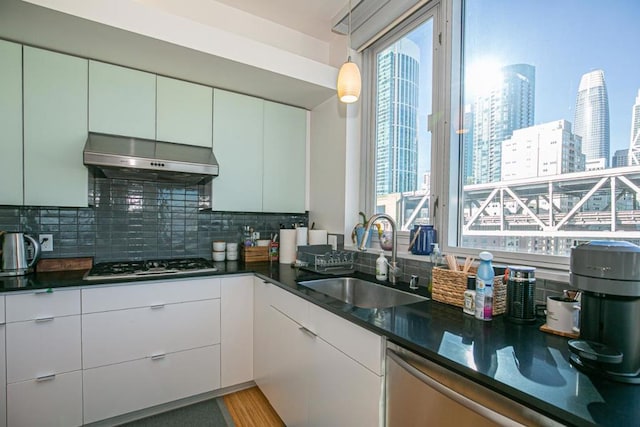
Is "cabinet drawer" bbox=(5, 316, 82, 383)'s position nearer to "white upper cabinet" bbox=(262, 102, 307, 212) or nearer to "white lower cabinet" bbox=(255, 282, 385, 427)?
"white lower cabinet" bbox=(255, 282, 385, 427)

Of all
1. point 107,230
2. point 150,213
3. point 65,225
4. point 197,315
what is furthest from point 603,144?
point 65,225

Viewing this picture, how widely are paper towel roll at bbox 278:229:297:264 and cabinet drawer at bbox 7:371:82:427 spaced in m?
1.36

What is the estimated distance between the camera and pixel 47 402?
1.60m

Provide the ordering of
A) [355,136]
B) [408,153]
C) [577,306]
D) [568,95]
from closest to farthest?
[577,306], [568,95], [408,153], [355,136]

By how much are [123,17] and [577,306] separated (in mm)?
2387

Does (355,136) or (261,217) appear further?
(261,217)

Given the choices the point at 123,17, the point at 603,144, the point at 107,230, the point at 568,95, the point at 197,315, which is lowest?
the point at 197,315

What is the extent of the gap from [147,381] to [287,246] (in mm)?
1204

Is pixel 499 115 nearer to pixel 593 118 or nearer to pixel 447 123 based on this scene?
pixel 447 123

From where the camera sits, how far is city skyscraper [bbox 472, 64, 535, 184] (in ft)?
4.81

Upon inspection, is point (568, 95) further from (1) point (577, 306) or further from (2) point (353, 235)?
(2) point (353, 235)

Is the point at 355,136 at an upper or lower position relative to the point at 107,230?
upper

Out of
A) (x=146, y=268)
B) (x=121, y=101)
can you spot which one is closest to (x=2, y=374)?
(x=146, y=268)

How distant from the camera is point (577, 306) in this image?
1.01m
